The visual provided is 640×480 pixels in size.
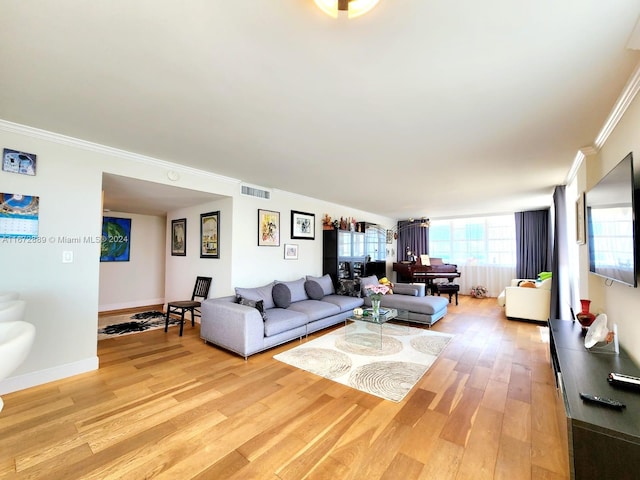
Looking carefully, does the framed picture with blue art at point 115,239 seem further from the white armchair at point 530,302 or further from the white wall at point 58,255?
the white armchair at point 530,302

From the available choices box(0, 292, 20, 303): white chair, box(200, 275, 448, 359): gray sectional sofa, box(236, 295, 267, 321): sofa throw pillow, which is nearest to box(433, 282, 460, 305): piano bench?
box(200, 275, 448, 359): gray sectional sofa

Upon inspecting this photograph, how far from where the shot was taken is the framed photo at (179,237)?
520 cm

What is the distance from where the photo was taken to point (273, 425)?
6.64ft

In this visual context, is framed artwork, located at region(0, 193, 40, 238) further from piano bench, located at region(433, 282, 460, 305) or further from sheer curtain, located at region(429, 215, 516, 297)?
sheer curtain, located at region(429, 215, 516, 297)

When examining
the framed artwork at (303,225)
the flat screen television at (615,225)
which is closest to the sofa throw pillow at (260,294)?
the framed artwork at (303,225)

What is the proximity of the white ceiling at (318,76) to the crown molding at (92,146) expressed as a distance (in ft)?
0.37

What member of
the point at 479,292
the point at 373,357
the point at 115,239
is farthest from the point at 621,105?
the point at 115,239

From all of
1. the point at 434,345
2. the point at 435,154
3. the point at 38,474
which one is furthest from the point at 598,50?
the point at 38,474

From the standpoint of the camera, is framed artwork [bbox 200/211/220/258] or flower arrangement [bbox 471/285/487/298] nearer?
framed artwork [bbox 200/211/220/258]

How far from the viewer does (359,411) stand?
2.20m

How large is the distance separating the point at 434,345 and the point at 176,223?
16.6 ft

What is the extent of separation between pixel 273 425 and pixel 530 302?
5.16 metres

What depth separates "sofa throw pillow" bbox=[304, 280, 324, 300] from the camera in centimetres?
493

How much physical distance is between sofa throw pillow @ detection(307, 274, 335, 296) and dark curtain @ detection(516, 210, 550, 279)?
5.36 meters
